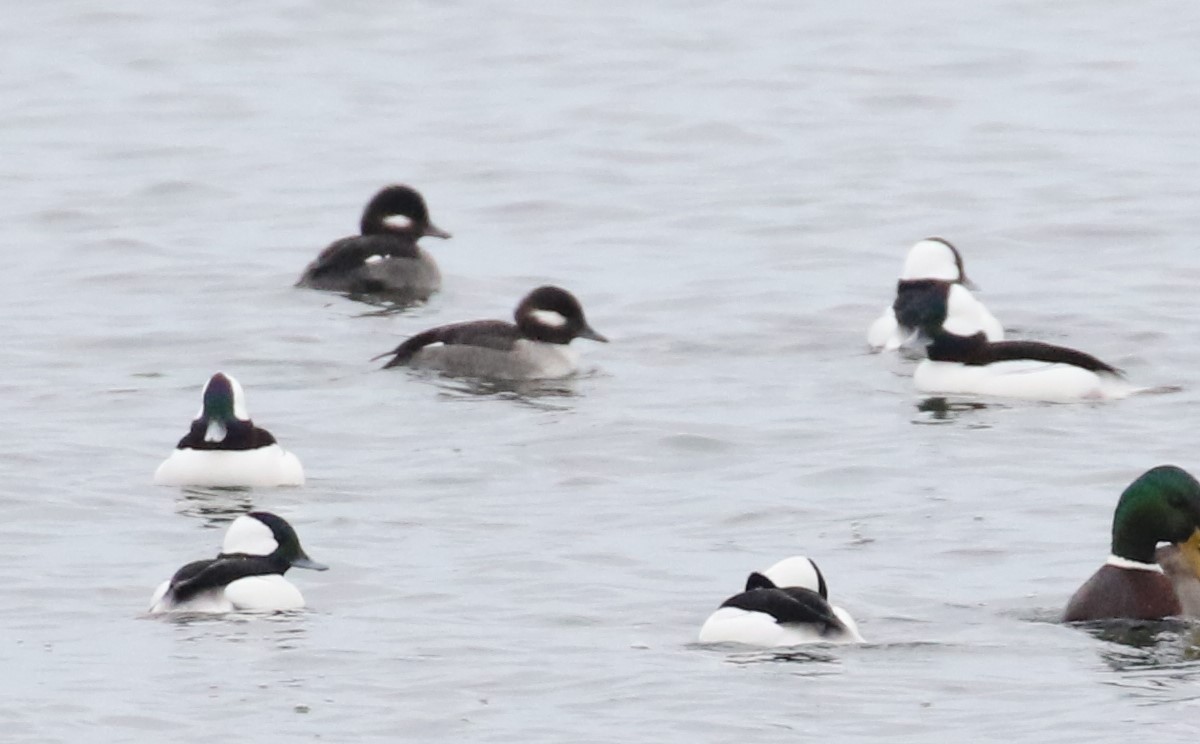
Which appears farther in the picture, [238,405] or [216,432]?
[238,405]

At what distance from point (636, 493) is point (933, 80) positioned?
66.8 feet

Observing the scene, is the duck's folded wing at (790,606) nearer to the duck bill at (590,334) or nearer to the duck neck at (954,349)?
the duck neck at (954,349)

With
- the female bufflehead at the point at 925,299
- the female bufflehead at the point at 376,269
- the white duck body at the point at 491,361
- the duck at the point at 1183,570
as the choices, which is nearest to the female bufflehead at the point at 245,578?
the duck at the point at 1183,570

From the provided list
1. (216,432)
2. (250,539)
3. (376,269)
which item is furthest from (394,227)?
(250,539)

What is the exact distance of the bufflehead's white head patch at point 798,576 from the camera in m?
11.7

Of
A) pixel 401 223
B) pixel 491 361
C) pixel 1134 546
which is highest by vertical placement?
pixel 401 223

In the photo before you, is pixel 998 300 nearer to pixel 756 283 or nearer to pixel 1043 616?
pixel 756 283

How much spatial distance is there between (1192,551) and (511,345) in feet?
23.5

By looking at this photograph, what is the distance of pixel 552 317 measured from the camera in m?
18.9

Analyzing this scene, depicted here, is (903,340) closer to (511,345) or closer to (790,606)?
(511,345)

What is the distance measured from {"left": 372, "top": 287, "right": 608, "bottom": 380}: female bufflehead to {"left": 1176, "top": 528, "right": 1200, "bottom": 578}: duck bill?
693 centimetres

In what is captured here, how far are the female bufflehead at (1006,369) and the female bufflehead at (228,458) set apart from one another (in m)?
4.97

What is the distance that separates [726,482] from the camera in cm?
1554

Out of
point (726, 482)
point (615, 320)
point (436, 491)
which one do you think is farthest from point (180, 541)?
point (615, 320)
